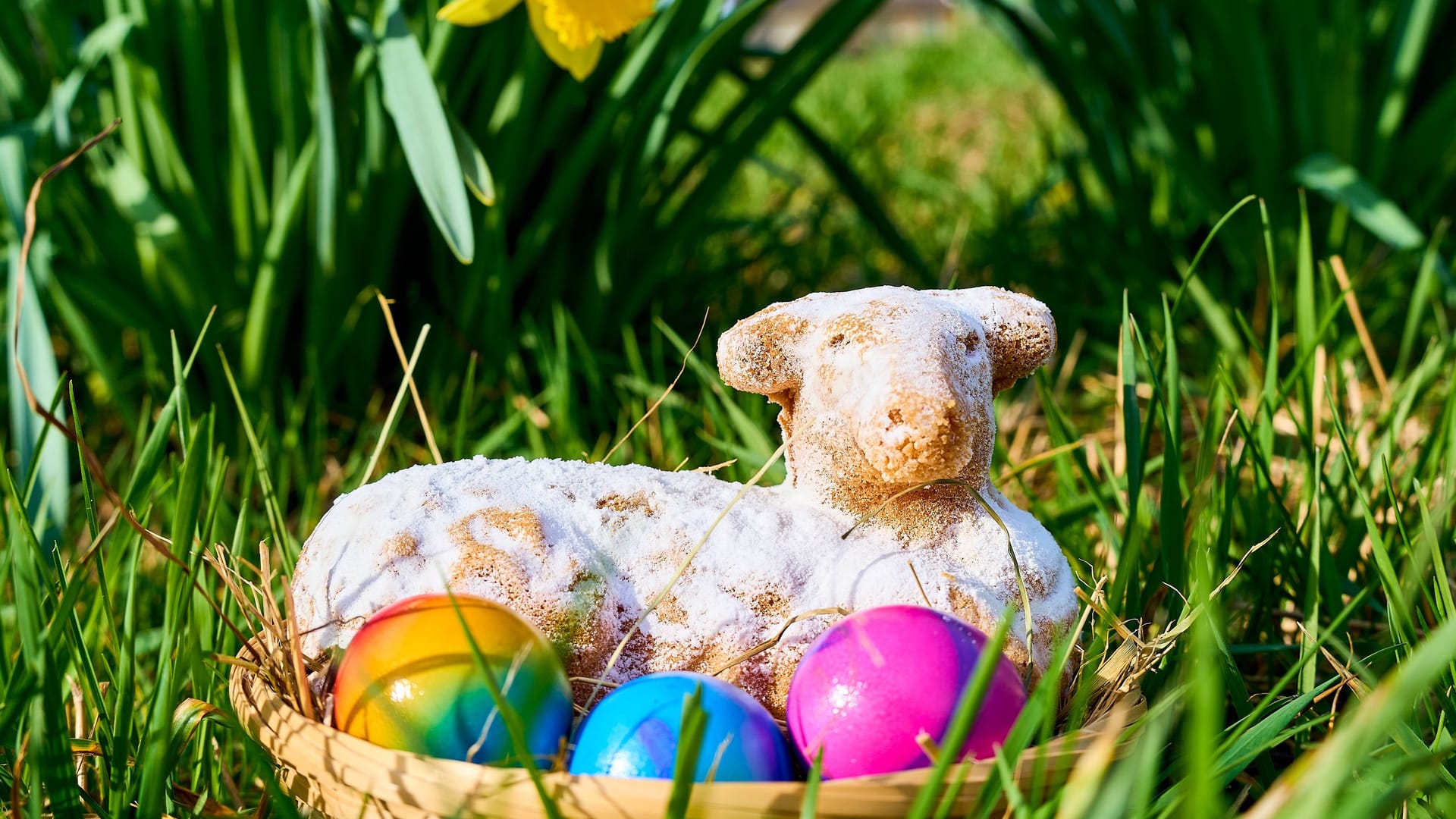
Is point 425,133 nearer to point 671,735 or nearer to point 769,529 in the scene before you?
point 769,529

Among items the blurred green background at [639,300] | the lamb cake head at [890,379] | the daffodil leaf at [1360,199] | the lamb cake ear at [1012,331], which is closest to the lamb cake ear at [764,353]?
the lamb cake head at [890,379]

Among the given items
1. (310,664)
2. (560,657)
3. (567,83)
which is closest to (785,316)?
(560,657)

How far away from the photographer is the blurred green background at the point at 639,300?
94 centimetres

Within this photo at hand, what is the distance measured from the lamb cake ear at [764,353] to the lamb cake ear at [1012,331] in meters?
0.13

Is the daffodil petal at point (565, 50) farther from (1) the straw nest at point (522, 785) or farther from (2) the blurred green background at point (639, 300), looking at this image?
(1) the straw nest at point (522, 785)

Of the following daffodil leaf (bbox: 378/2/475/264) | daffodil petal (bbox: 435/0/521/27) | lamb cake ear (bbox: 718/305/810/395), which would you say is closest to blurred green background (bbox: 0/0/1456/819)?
daffodil leaf (bbox: 378/2/475/264)

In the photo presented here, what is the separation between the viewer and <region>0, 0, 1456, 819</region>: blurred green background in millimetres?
945

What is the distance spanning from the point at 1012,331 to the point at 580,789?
46cm

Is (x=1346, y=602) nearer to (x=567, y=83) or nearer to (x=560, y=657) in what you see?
(x=560, y=657)

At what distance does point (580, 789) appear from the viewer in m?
0.64

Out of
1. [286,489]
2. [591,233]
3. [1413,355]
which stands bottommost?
[1413,355]

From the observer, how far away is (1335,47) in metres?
1.76

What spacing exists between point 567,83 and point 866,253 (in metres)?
0.94

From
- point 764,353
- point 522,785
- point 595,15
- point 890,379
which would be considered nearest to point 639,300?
point 595,15
